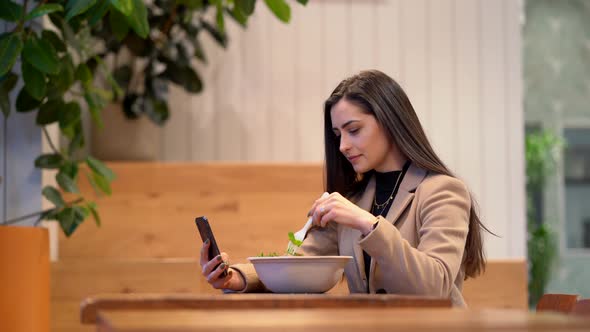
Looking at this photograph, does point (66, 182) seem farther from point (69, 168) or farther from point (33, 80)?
point (33, 80)

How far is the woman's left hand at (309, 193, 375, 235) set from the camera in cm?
172

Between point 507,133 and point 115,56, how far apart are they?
2.14m

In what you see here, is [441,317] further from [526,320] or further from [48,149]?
[48,149]

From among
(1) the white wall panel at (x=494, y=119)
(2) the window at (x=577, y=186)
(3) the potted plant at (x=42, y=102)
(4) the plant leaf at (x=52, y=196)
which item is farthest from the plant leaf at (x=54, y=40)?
(2) the window at (x=577, y=186)

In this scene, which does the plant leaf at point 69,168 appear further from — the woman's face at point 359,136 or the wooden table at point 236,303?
the wooden table at point 236,303

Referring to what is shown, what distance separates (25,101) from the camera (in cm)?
281

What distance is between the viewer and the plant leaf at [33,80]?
2537mm

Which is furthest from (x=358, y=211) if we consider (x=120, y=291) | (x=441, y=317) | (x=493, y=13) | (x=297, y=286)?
(x=493, y=13)

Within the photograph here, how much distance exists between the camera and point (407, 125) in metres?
2.08

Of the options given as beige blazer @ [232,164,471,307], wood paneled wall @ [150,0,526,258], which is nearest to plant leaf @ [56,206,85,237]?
beige blazer @ [232,164,471,307]

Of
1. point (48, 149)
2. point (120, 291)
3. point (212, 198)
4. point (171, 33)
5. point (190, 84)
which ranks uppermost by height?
point (171, 33)

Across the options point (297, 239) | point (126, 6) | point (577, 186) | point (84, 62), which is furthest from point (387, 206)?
point (577, 186)

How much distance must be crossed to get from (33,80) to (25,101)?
29cm

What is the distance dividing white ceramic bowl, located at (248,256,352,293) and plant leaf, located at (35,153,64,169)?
150 centimetres
